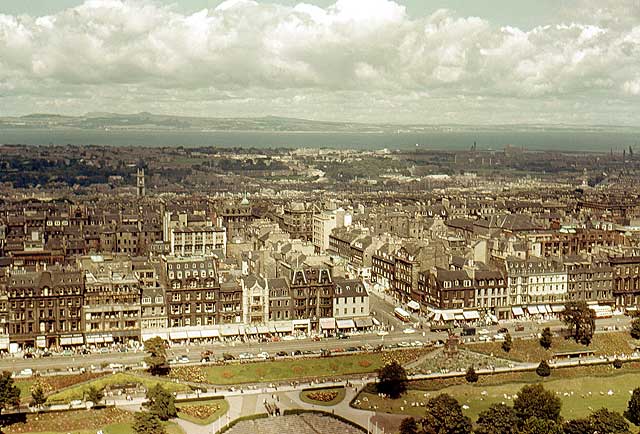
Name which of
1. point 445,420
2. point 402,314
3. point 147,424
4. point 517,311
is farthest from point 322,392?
point 517,311

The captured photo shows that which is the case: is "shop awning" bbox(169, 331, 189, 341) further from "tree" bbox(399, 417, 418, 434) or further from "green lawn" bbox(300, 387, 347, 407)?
"tree" bbox(399, 417, 418, 434)

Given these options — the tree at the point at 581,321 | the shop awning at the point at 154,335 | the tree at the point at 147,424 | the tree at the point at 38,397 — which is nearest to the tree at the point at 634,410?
the tree at the point at 581,321

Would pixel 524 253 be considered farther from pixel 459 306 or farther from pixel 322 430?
pixel 322 430

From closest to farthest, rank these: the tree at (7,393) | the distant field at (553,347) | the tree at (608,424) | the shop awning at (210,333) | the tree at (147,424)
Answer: the tree at (608,424) < the tree at (147,424) < the tree at (7,393) < the distant field at (553,347) < the shop awning at (210,333)

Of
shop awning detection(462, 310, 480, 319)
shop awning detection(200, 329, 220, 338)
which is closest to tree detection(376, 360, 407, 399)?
shop awning detection(200, 329, 220, 338)

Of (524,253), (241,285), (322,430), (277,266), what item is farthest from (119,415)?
(524,253)

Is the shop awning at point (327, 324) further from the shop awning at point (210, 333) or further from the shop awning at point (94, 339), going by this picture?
the shop awning at point (94, 339)
